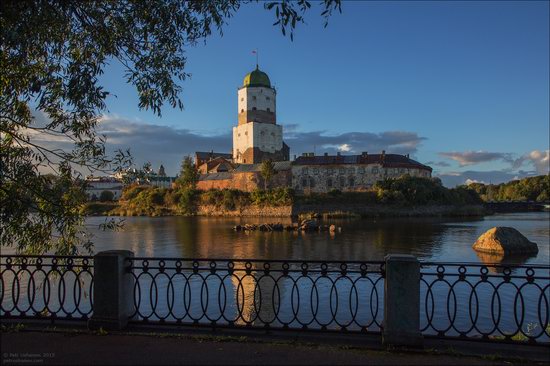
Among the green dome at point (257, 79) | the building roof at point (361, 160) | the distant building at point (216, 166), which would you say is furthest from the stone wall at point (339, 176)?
the green dome at point (257, 79)

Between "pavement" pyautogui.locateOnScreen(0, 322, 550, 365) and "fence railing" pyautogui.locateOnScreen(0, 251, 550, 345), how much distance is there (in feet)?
1.03


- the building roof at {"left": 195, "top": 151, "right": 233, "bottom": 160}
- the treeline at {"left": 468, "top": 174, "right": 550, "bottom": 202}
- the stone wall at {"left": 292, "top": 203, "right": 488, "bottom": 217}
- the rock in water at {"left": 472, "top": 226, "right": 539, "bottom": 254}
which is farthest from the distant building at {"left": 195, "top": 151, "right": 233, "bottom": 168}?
the rock in water at {"left": 472, "top": 226, "right": 539, "bottom": 254}

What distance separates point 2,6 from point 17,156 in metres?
2.73

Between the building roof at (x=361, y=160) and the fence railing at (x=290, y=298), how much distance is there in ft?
244

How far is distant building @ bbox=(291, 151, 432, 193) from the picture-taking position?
96.4 meters

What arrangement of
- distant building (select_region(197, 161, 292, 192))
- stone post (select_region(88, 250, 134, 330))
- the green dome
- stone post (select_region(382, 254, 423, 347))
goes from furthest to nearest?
the green dome → distant building (select_region(197, 161, 292, 192)) → stone post (select_region(88, 250, 134, 330)) → stone post (select_region(382, 254, 423, 347))

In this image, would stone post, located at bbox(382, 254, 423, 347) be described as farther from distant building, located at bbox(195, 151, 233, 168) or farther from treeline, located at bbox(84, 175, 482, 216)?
distant building, located at bbox(195, 151, 233, 168)

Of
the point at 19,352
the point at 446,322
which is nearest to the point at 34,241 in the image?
the point at 19,352

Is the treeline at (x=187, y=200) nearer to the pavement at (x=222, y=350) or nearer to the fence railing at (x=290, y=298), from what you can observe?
the fence railing at (x=290, y=298)

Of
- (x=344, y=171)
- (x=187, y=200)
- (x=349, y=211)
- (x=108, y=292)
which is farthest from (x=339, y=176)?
(x=108, y=292)

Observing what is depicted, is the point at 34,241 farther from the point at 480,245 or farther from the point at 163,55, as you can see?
the point at 480,245

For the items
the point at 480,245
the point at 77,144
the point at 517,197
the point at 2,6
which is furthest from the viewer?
the point at 517,197

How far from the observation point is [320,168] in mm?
97500

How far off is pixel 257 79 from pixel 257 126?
537 inches
